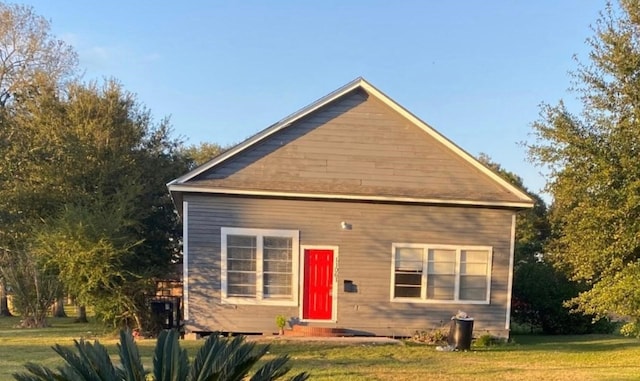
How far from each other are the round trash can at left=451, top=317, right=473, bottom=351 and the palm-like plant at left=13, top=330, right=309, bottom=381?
8364mm

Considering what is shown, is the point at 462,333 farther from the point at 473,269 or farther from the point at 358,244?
the point at 358,244

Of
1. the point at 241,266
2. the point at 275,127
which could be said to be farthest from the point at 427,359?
the point at 275,127

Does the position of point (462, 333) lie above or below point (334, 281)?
below

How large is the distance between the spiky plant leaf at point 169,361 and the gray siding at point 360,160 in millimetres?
8617

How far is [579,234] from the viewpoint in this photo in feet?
34.8

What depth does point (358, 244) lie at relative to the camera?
11.8 meters

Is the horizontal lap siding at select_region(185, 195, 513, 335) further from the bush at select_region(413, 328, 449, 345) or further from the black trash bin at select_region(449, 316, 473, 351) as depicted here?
the black trash bin at select_region(449, 316, 473, 351)

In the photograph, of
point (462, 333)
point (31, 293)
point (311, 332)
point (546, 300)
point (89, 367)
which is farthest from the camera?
point (31, 293)

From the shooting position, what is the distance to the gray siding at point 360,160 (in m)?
11.8

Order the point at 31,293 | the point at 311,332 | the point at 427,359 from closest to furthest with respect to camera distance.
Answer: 1. the point at 427,359
2. the point at 311,332
3. the point at 31,293

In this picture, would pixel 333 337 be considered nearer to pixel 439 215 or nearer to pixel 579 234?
pixel 439 215

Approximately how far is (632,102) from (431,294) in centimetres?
598

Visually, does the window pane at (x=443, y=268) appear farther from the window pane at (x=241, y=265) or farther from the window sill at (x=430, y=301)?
the window pane at (x=241, y=265)

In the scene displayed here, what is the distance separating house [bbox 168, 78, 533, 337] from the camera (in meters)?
11.5
